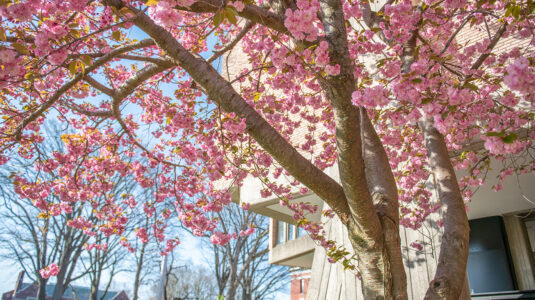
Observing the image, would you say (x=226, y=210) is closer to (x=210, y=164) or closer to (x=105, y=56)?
(x=210, y=164)

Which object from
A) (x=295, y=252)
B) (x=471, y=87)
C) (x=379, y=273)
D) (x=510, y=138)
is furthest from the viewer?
(x=295, y=252)

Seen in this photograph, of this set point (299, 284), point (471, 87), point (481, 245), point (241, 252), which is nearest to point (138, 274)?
point (241, 252)

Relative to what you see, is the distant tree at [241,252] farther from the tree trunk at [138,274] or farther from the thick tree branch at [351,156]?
the thick tree branch at [351,156]

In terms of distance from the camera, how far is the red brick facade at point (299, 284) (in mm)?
24500

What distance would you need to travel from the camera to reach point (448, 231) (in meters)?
2.39

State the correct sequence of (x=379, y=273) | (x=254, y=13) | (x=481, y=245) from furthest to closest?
(x=481, y=245)
(x=254, y=13)
(x=379, y=273)

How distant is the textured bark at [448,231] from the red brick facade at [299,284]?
2346 centimetres

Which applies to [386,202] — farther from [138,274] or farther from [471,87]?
[138,274]

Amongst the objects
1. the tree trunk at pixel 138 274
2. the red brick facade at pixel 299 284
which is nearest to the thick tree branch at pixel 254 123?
the tree trunk at pixel 138 274

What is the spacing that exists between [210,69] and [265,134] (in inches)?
25.3

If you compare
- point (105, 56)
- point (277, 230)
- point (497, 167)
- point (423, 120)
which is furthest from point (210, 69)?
point (277, 230)

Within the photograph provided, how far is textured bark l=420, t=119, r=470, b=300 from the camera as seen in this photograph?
2.10 meters

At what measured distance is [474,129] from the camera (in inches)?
151

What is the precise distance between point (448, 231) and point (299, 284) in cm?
2479
